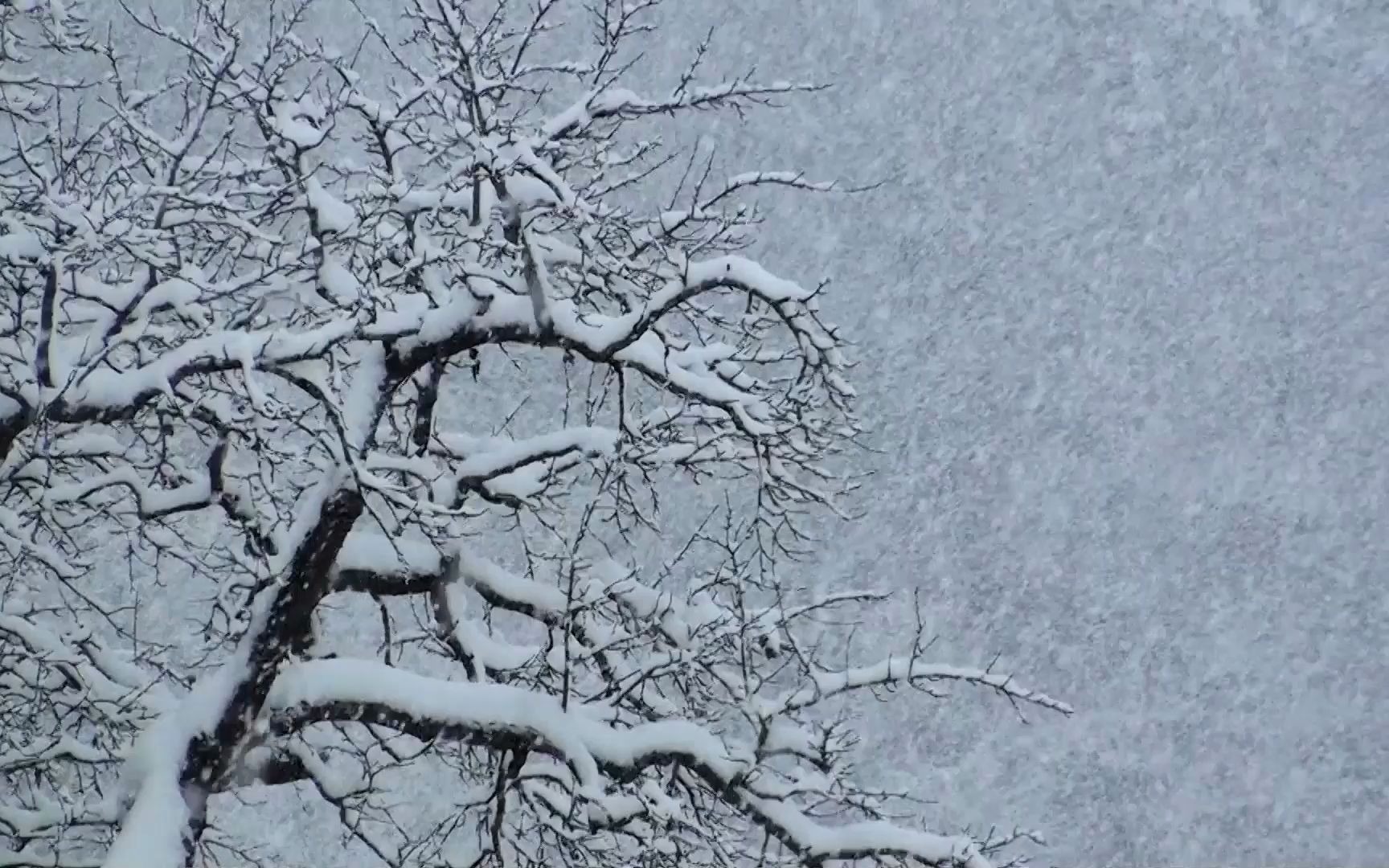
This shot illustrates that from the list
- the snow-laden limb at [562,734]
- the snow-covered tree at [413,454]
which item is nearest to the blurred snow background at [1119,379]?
the snow-covered tree at [413,454]

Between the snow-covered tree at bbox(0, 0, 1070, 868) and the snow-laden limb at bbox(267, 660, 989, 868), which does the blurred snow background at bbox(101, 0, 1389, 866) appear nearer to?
the snow-covered tree at bbox(0, 0, 1070, 868)

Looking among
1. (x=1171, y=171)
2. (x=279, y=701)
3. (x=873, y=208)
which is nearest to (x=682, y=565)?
(x=873, y=208)

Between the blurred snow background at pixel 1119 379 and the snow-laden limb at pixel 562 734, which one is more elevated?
the blurred snow background at pixel 1119 379

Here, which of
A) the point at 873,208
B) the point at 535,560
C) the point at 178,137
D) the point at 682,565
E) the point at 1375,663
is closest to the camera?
the point at 178,137

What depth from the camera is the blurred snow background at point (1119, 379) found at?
2200cm

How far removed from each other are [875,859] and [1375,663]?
20.5 m

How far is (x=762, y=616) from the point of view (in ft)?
18.0

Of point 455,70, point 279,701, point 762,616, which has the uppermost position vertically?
point 455,70

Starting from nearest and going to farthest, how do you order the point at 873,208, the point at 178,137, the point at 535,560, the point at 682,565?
the point at 178,137
the point at 535,560
the point at 682,565
the point at 873,208

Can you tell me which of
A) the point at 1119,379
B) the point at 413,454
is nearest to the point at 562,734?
the point at 413,454

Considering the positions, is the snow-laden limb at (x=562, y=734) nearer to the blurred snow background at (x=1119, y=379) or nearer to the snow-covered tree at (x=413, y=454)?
the snow-covered tree at (x=413, y=454)

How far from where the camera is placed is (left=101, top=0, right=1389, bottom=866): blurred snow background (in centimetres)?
2200

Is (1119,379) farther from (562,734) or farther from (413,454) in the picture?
(562,734)

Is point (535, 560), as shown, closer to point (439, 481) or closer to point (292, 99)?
point (439, 481)
